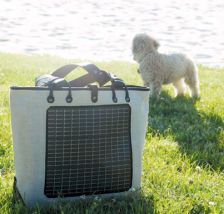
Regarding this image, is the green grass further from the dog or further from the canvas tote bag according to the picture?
the dog

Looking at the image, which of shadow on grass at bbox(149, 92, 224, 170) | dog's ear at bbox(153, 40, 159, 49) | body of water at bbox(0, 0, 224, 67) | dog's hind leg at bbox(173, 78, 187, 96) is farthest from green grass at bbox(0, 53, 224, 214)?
body of water at bbox(0, 0, 224, 67)

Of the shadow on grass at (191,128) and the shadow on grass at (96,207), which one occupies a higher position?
the shadow on grass at (96,207)

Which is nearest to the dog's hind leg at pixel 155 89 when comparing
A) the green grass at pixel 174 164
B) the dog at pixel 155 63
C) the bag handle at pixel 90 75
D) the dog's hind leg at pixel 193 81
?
the dog at pixel 155 63

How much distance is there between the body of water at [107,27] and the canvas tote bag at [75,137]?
534 cm

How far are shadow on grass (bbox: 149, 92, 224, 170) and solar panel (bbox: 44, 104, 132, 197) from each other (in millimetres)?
1235

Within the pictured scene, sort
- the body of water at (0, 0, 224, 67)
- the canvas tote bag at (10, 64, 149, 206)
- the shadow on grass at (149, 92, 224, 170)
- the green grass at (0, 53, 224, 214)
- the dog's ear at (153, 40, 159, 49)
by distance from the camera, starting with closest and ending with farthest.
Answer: the canvas tote bag at (10, 64, 149, 206) < the green grass at (0, 53, 224, 214) < the shadow on grass at (149, 92, 224, 170) < the dog's ear at (153, 40, 159, 49) < the body of water at (0, 0, 224, 67)

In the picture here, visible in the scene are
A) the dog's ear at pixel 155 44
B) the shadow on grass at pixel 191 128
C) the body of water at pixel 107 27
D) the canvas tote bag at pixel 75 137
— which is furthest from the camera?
the body of water at pixel 107 27

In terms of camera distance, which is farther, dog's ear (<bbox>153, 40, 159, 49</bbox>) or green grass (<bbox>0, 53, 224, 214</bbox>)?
dog's ear (<bbox>153, 40, 159, 49</bbox>)

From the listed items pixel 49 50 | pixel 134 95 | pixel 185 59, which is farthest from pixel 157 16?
pixel 134 95

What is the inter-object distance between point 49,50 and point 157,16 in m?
11.2

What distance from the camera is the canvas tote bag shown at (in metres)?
3.14

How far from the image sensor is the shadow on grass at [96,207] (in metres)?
3.17

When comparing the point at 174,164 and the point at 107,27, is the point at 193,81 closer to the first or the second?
the point at 174,164

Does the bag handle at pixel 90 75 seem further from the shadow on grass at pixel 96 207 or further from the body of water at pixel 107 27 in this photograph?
the body of water at pixel 107 27
